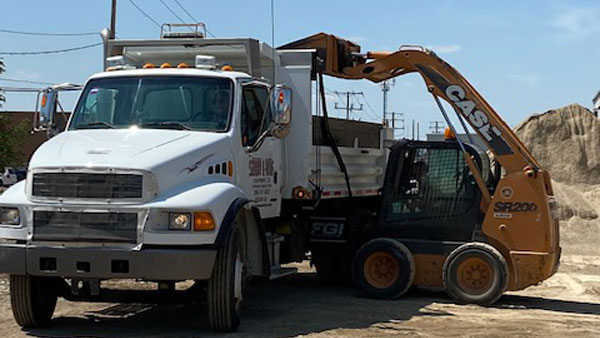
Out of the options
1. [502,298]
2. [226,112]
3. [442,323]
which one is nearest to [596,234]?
[502,298]

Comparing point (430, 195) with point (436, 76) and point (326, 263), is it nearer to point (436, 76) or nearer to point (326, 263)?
point (436, 76)

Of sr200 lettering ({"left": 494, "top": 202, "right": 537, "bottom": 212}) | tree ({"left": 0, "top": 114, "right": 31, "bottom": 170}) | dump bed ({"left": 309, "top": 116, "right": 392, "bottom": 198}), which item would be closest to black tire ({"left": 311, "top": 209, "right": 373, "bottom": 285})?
dump bed ({"left": 309, "top": 116, "right": 392, "bottom": 198})

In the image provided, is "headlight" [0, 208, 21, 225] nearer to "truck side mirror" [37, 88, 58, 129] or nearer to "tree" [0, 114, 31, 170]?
"truck side mirror" [37, 88, 58, 129]

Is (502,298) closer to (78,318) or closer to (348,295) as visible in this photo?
(348,295)

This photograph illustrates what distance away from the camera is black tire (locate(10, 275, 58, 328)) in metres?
8.84

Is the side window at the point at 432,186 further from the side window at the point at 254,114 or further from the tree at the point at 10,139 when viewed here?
the tree at the point at 10,139

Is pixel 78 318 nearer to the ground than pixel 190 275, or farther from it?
nearer to the ground

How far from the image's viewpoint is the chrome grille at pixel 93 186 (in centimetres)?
820

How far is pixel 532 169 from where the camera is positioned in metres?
11.6

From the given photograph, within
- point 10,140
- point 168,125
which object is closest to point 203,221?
point 168,125

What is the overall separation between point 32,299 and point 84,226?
127 cm

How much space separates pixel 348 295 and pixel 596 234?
1398cm

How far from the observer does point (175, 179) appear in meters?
8.45

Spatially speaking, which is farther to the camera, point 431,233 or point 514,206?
point 431,233
